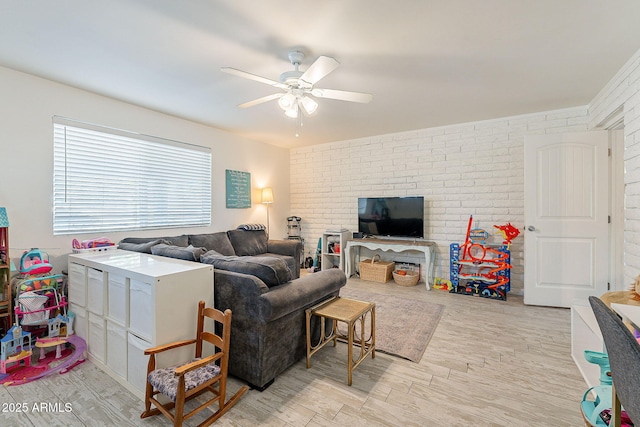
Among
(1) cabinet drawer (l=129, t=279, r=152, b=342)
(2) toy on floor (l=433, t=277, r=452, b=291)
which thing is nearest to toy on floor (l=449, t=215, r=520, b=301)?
(2) toy on floor (l=433, t=277, r=452, b=291)

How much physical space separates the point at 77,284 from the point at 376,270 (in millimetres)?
3638

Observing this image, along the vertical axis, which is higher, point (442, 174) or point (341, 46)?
point (341, 46)

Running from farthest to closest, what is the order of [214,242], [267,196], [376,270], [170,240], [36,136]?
[267,196] → [376,270] → [214,242] → [170,240] → [36,136]

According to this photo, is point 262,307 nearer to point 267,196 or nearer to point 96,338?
point 96,338

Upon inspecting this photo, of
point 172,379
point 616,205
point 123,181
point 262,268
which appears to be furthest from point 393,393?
point 123,181

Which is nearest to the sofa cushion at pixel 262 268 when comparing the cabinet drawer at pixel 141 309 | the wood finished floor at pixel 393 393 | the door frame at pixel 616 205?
the cabinet drawer at pixel 141 309

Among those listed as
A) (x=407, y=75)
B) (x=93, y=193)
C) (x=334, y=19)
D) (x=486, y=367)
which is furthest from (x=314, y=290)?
(x=93, y=193)

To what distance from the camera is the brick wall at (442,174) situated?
3734mm

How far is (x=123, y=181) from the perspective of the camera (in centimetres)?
328

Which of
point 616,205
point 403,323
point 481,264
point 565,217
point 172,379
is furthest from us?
point 481,264

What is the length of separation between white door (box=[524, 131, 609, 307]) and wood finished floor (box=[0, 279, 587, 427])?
1053 millimetres

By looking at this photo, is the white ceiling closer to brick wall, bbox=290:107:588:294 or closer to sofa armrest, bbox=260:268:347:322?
brick wall, bbox=290:107:588:294

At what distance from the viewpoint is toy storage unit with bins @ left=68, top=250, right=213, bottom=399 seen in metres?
1.64

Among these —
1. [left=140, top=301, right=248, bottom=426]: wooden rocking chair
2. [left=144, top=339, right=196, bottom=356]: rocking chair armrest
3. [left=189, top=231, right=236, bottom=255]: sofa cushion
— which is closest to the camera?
[left=140, top=301, right=248, bottom=426]: wooden rocking chair
